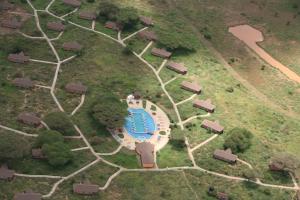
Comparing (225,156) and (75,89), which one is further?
(75,89)

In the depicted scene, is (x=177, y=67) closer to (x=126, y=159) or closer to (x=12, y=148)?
(x=126, y=159)

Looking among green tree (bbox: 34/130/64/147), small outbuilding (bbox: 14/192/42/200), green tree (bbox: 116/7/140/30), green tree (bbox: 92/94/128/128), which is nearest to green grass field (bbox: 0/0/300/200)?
small outbuilding (bbox: 14/192/42/200)

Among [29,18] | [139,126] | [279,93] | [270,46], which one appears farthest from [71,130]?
[270,46]

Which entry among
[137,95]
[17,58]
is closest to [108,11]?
[17,58]

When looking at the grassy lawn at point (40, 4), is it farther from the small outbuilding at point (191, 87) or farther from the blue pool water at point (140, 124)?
the small outbuilding at point (191, 87)

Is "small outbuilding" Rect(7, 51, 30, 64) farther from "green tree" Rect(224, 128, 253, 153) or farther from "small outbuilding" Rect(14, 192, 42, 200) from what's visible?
"green tree" Rect(224, 128, 253, 153)

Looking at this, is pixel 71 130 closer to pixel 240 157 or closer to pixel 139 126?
pixel 139 126
